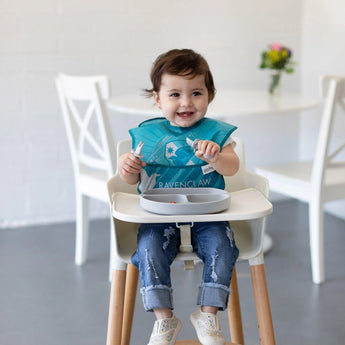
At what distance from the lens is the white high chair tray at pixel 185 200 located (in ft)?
4.49

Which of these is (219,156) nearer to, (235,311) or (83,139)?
(235,311)

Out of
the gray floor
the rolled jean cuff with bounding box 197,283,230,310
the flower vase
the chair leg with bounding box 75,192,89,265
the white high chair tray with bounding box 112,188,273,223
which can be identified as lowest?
the gray floor

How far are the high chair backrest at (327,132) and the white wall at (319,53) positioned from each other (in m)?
1.04

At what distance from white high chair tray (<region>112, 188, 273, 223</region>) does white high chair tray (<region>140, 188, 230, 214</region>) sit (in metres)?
0.01

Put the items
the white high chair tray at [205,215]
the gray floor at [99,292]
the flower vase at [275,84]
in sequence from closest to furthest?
the white high chair tray at [205,215] → the gray floor at [99,292] → the flower vase at [275,84]

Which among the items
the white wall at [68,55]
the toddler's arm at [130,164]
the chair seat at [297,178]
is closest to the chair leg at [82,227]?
the white wall at [68,55]

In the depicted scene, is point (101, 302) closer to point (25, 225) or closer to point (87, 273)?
point (87, 273)

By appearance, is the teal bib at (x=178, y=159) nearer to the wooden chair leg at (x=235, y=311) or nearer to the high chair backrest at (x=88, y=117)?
the wooden chair leg at (x=235, y=311)

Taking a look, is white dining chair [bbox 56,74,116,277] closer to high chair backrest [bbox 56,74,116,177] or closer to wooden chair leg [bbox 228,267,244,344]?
high chair backrest [bbox 56,74,116,177]

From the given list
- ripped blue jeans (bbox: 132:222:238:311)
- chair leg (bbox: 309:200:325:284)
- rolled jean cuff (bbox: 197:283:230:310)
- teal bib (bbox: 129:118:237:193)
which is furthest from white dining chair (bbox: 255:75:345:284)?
rolled jean cuff (bbox: 197:283:230:310)

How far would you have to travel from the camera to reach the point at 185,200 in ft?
4.68

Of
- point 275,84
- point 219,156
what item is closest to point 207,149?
point 219,156

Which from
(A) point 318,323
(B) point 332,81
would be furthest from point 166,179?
(B) point 332,81

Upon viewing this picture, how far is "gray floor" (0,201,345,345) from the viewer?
2158mm
